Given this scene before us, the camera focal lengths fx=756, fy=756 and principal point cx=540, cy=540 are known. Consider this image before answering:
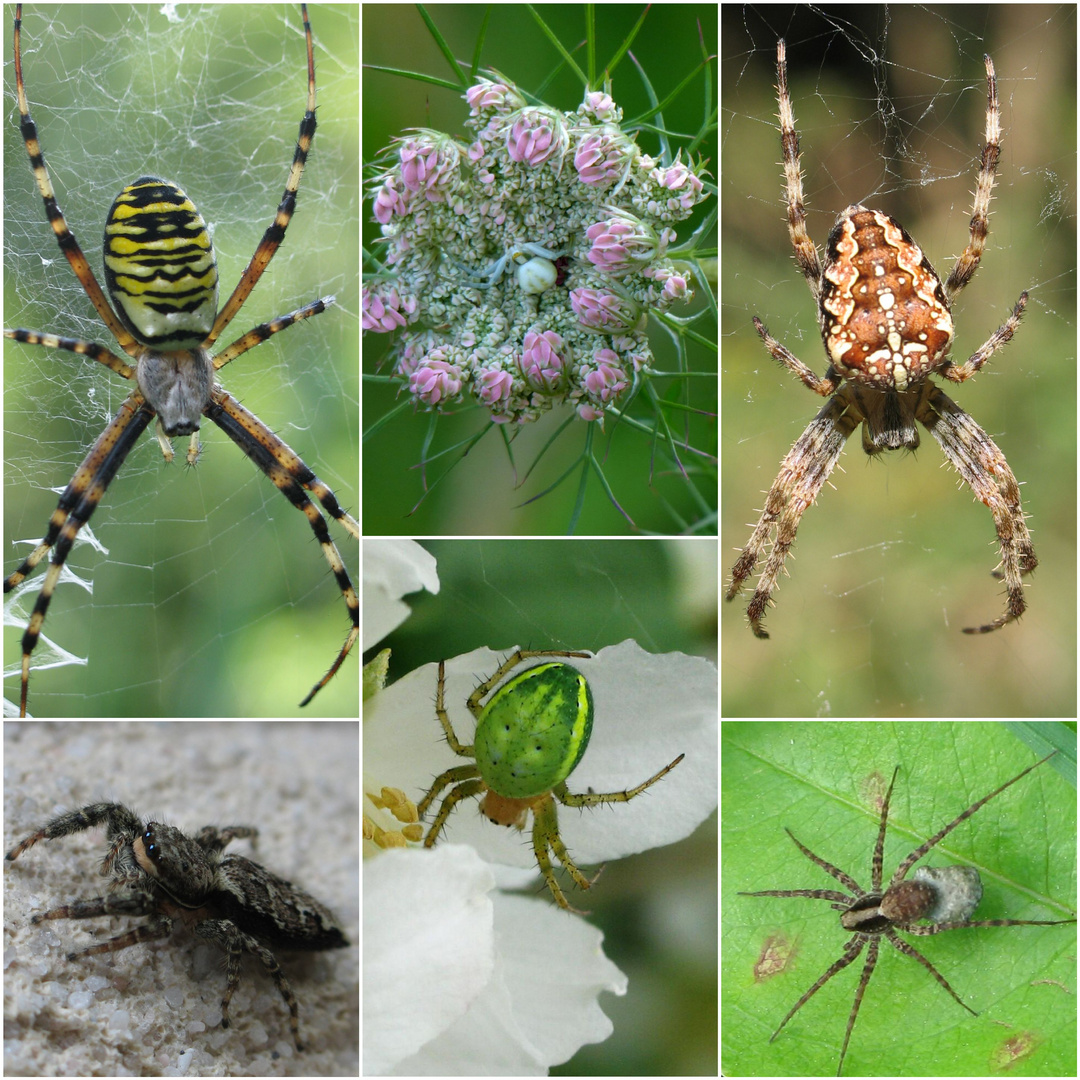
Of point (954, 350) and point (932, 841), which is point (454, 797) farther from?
point (954, 350)

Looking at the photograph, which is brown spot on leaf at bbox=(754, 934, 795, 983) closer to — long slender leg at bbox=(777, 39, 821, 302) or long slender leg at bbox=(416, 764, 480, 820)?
long slender leg at bbox=(416, 764, 480, 820)

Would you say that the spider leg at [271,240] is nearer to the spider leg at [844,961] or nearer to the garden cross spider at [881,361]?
the garden cross spider at [881,361]

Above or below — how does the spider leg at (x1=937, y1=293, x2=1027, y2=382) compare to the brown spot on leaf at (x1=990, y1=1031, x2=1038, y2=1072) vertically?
above

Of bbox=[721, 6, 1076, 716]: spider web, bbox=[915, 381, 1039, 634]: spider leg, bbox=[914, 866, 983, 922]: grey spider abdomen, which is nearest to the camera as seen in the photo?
bbox=[914, 866, 983, 922]: grey spider abdomen

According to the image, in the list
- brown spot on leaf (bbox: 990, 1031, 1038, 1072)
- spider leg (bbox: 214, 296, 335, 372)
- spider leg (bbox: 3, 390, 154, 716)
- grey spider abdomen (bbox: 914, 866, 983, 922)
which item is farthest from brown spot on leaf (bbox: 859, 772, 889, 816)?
spider leg (bbox: 3, 390, 154, 716)

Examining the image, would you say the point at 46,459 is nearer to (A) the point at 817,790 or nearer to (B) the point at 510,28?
(B) the point at 510,28

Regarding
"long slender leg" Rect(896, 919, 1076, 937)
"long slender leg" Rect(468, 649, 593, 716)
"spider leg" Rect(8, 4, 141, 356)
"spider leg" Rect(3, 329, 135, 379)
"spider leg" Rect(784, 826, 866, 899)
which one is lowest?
"long slender leg" Rect(896, 919, 1076, 937)

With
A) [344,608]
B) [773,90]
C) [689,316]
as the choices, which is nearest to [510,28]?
[773,90]

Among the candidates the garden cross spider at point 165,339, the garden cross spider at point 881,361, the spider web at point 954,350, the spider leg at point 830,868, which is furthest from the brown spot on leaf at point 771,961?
the garden cross spider at point 165,339
